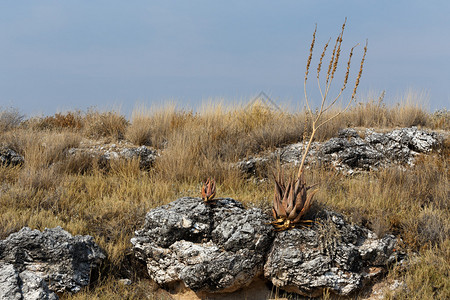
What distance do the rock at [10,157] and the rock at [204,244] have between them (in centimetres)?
469

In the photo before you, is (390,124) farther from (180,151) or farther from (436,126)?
(180,151)

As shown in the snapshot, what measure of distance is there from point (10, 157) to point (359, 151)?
764cm

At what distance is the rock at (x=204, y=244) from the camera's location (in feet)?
17.3

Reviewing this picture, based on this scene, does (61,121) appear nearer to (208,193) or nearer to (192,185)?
(192,185)

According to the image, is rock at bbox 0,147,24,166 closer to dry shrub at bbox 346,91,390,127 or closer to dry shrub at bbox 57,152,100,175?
dry shrub at bbox 57,152,100,175

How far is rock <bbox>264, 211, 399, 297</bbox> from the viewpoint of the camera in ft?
17.2

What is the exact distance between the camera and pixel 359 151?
8.79 m

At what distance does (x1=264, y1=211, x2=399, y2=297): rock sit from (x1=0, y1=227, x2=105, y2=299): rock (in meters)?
2.45

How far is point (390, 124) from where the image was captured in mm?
10742

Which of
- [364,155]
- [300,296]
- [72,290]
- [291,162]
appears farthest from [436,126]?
[72,290]

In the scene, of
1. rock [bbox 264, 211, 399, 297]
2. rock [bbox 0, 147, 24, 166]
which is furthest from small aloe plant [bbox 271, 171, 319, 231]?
rock [bbox 0, 147, 24, 166]

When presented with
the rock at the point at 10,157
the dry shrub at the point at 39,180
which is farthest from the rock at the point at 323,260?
the rock at the point at 10,157

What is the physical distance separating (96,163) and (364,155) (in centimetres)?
584

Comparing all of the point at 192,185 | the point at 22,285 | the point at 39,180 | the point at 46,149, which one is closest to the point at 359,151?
the point at 192,185
